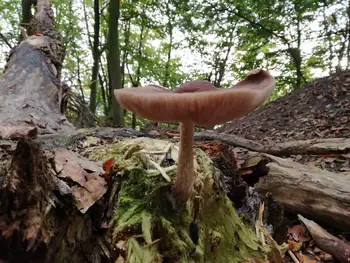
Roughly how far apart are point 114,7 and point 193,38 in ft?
19.6

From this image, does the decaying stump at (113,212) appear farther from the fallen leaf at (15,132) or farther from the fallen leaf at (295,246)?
the fallen leaf at (295,246)

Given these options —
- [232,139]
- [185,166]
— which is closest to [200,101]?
[185,166]

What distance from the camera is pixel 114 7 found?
7582 millimetres

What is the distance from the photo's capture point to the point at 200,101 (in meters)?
0.81

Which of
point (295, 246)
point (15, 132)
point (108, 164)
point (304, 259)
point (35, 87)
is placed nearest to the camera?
point (108, 164)

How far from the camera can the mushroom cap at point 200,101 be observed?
790 mm

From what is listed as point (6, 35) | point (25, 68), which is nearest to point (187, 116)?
point (25, 68)

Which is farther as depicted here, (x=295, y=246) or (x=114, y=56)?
(x=114, y=56)

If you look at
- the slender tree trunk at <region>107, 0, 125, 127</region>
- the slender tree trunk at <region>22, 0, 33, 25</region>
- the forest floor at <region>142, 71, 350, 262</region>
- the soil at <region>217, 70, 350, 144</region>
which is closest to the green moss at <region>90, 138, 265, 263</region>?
the forest floor at <region>142, 71, 350, 262</region>

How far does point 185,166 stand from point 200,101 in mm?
409

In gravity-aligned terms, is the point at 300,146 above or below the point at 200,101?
below

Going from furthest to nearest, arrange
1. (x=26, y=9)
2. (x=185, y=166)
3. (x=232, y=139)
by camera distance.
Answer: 1. (x=26, y=9)
2. (x=232, y=139)
3. (x=185, y=166)

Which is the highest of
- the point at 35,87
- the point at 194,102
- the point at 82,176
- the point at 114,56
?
the point at 114,56

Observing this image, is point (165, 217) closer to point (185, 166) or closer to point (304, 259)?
point (185, 166)
